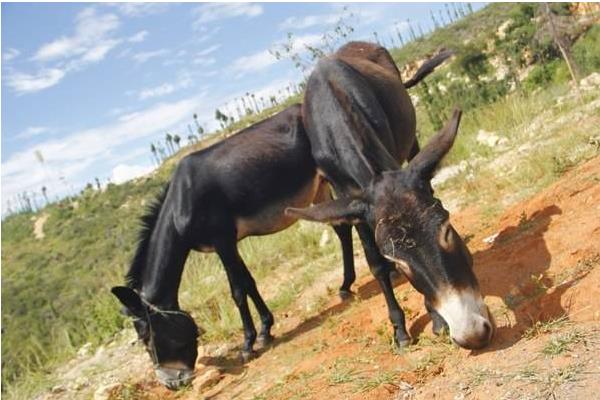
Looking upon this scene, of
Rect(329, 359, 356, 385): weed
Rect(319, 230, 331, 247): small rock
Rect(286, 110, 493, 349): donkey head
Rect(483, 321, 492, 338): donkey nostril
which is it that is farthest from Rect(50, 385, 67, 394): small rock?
Rect(483, 321, 492, 338): donkey nostril

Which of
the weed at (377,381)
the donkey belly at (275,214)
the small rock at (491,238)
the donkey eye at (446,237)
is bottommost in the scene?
the weed at (377,381)

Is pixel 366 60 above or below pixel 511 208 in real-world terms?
above

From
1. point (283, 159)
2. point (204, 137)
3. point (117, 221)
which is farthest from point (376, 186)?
point (204, 137)

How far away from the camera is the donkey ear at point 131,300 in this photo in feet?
17.8

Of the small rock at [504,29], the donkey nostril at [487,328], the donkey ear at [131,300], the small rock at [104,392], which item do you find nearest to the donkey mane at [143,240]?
the donkey ear at [131,300]

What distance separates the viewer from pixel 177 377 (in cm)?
558

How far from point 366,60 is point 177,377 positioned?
3821 mm

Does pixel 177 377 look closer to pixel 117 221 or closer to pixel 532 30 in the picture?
pixel 532 30

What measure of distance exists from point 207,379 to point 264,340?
0.78 metres

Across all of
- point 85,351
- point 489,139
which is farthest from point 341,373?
point 489,139

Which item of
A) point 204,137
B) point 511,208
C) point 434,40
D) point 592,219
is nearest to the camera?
point 592,219

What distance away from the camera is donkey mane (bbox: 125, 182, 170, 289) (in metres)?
5.98

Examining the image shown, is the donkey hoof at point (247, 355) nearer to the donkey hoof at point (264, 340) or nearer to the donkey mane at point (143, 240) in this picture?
the donkey hoof at point (264, 340)

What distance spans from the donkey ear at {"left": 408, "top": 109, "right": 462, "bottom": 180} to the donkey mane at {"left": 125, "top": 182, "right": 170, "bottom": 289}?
11.1 ft
